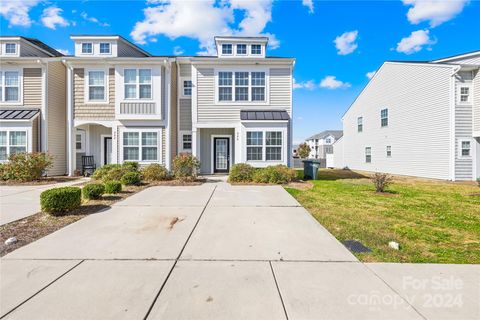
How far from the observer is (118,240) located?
171 inches

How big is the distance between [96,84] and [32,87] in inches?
157

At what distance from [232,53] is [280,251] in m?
12.7

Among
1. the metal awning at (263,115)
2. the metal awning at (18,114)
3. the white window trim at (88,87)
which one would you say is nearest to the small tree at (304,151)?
the metal awning at (263,115)

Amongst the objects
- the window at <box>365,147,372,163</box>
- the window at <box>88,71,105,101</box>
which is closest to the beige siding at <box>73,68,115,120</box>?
the window at <box>88,71,105,101</box>

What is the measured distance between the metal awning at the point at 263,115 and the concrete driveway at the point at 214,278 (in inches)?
322

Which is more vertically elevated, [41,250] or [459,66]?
[459,66]

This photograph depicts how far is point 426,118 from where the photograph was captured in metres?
14.4

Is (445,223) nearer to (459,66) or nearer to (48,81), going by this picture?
(459,66)

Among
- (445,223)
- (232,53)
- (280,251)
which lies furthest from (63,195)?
(232,53)

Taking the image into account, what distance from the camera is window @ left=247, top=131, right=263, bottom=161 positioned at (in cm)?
1242

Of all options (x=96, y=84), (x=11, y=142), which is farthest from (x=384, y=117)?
(x=11, y=142)

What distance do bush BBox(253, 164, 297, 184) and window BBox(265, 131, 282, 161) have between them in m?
1.14

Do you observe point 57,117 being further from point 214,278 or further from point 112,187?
point 214,278

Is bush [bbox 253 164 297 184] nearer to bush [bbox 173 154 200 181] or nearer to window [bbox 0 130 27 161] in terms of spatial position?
Answer: bush [bbox 173 154 200 181]
